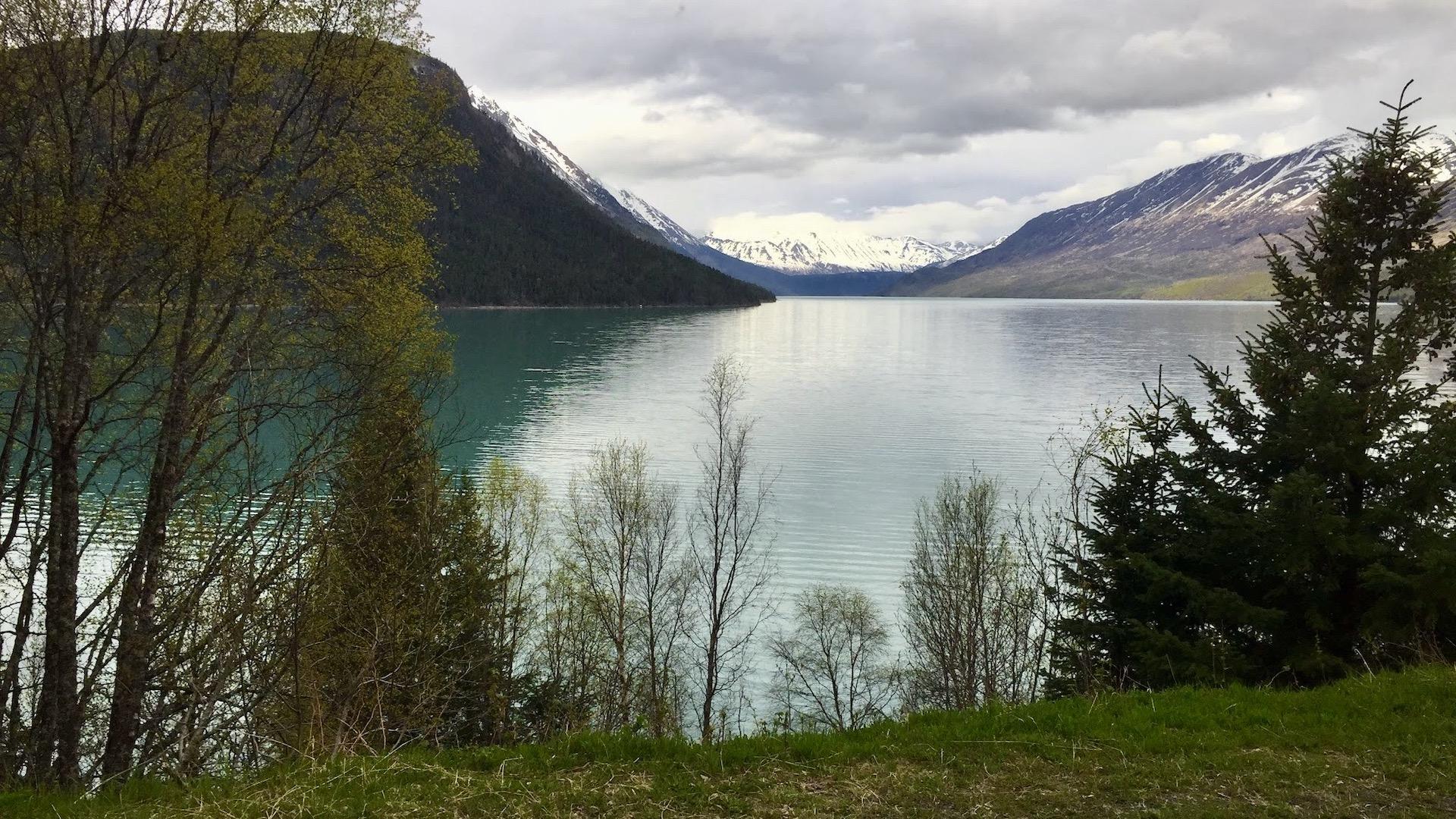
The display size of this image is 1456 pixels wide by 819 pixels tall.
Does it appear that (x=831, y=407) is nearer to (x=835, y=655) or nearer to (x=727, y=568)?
(x=727, y=568)

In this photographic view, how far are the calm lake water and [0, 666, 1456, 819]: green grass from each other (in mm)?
23791

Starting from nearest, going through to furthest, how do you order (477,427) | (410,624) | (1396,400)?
(1396,400) → (410,624) → (477,427)

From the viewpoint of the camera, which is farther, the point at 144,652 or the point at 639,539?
the point at 639,539

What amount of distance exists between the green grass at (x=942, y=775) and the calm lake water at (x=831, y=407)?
937 inches

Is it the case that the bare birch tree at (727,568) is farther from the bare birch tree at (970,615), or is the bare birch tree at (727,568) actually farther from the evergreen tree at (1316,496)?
the evergreen tree at (1316,496)

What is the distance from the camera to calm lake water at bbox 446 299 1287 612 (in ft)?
134

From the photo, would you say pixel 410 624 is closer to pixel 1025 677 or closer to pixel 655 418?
pixel 1025 677

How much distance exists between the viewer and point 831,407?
2751 inches

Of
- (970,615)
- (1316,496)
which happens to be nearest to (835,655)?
(970,615)

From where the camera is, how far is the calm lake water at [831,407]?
4094cm

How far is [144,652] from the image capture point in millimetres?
11508

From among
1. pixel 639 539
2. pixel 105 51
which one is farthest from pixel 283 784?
pixel 639 539

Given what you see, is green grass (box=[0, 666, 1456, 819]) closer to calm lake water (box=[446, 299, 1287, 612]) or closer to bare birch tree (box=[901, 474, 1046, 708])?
bare birch tree (box=[901, 474, 1046, 708])

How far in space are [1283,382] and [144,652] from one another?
17.8m
